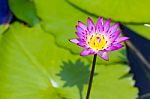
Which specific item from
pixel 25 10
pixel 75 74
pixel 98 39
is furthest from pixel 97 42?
pixel 25 10

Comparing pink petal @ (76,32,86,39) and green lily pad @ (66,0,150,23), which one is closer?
pink petal @ (76,32,86,39)

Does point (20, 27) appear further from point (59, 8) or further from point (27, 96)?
point (27, 96)

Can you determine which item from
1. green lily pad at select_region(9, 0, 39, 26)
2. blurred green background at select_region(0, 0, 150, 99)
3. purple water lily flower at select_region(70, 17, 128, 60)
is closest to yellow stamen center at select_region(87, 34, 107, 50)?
purple water lily flower at select_region(70, 17, 128, 60)

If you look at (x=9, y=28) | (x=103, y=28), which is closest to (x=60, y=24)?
(x=9, y=28)

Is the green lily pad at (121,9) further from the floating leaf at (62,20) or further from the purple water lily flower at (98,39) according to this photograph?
the purple water lily flower at (98,39)

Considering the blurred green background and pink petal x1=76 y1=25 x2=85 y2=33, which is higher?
pink petal x1=76 y1=25 x2=85 y2=33

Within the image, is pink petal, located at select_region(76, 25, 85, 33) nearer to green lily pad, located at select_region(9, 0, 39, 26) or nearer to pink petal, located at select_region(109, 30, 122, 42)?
pink petal, located at select_region(109, 30, 122, 42)
